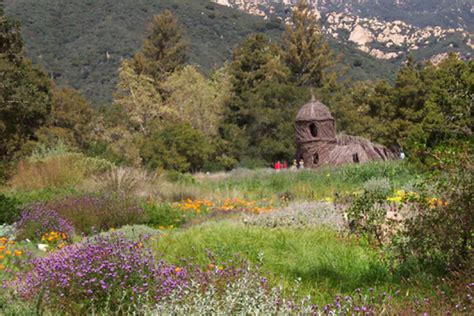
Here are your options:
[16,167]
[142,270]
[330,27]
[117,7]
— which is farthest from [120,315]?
[330,27]

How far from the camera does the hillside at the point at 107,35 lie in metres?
68.2

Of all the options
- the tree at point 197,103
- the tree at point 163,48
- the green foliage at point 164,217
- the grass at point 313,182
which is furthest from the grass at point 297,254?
the tree at point 163,48

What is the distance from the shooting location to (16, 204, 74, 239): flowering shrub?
8.55 meters

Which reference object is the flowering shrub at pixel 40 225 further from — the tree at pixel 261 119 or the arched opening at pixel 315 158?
the tree at pixel 261 119

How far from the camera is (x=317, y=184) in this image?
51.7ft

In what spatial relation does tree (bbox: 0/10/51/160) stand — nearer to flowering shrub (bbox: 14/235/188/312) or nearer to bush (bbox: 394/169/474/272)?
flowering shrub (bbox: 14/235/188/312)

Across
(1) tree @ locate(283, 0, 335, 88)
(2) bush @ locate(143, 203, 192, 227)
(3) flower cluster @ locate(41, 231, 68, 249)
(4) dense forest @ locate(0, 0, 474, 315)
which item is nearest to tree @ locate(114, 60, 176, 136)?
(4) dense forest @ locate(0, 0, 474, 315)

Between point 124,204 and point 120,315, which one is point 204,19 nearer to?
point 124,204

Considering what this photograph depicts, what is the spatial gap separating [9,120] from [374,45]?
4722 inches

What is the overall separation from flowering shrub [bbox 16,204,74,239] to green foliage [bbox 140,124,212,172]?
1651 cm

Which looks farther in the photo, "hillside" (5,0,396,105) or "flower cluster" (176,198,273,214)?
"hillside" (5,0,396,105)

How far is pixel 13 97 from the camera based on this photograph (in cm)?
2133

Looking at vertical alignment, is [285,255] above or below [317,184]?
above

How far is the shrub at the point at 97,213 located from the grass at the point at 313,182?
4.64m
